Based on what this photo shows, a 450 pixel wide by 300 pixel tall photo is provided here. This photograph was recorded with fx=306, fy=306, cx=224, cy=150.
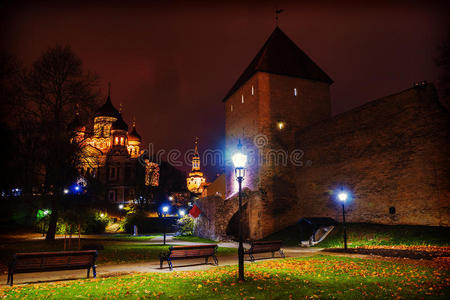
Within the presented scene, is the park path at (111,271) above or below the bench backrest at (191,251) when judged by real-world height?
below

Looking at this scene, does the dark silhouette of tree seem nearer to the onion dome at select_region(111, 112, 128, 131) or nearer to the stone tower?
the stone tower

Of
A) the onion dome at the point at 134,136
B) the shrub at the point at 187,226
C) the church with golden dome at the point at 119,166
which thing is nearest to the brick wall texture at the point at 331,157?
the shrub at the point at 187,226

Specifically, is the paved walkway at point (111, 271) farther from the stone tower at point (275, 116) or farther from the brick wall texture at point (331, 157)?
the stone tower at point (275, 116)

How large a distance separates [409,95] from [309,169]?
31.0 ft

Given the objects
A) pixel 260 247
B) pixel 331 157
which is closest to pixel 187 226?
pixel 331 157

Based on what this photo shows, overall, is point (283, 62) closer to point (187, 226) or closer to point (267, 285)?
point (187, 226)

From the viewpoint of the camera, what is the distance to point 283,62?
29750 millimetres

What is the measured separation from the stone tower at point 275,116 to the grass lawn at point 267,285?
55.5ft

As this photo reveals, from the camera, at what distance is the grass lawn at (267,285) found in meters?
6.22

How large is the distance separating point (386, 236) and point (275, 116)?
46.6ft

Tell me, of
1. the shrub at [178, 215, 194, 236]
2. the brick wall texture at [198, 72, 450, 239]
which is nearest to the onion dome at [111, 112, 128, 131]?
the brick wall texture at [198, 72, 450, 239]

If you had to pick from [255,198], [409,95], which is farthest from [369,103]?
[255,198]

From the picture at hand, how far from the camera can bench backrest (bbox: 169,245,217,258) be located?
9.73m

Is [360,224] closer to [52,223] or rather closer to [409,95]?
[409,95]
